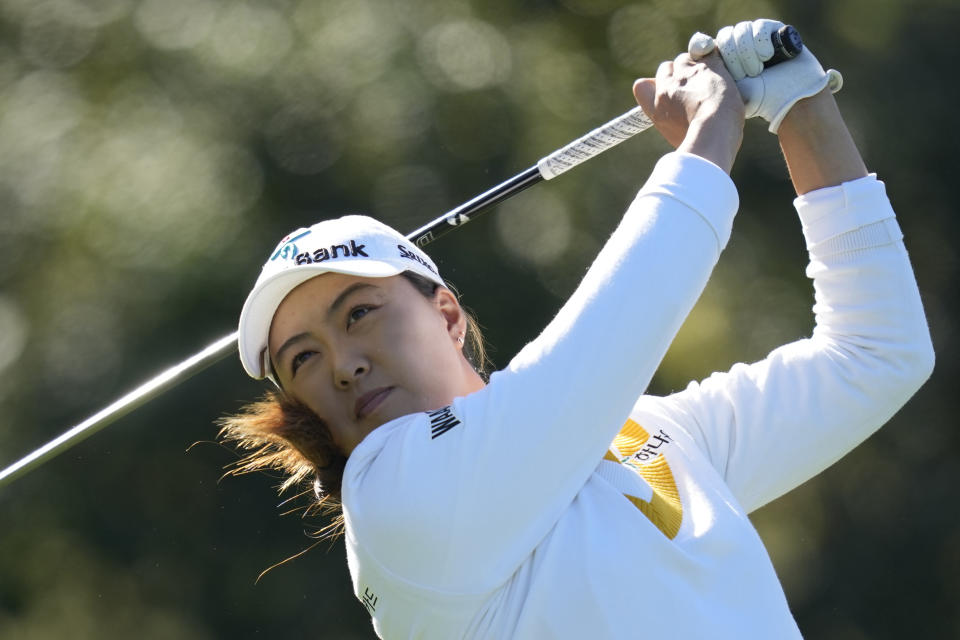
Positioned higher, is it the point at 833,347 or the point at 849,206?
the point at 849,206

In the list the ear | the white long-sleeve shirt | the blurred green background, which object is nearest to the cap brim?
the ear

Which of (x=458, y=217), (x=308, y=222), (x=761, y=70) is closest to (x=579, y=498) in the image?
(x=761, y=70)

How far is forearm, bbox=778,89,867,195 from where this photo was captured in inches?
74.4

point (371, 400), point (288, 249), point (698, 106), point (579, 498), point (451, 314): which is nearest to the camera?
point (579, 498)

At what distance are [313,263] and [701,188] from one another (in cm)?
63

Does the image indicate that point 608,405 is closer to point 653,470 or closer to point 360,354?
point 653,470

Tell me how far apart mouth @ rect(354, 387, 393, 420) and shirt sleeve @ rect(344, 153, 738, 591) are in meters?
0.24

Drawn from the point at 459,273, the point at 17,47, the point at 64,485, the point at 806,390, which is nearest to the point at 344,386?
the point at 806,390

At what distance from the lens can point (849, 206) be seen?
6.16 feet

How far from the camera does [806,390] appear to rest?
6.33 ft

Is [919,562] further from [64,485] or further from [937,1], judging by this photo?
[64,485]

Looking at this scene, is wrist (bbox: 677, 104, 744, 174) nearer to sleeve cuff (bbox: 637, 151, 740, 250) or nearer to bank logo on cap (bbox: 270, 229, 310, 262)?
sleeve cuff (bbox: 637, 151, 740, 250)

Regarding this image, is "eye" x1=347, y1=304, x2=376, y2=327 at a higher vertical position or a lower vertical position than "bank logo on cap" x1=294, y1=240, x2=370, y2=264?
lower

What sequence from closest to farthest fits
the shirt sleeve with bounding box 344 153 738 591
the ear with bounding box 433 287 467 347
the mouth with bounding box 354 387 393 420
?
the shirt sleeve with bounding box 344 153 738 591 → the mouth with bounding box 354 387 393 420 → the ear with bounding box 433 287 467 347
